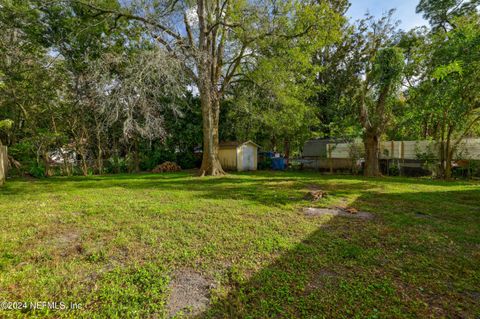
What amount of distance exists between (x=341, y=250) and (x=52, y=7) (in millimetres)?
13656

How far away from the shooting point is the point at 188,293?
2086 mm

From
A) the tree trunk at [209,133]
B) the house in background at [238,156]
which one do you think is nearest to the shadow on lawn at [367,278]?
the tree trunk at [209,133]

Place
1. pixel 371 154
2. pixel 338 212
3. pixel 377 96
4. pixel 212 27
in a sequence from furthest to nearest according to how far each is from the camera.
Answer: pixel 371 154 < pixel 377 96 < pixel 212 27 < pixel 338 212

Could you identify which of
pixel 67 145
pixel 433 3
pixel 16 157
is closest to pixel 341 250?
pixel 67 145

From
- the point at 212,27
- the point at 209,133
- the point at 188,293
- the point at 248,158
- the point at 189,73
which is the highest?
the point at 212,27

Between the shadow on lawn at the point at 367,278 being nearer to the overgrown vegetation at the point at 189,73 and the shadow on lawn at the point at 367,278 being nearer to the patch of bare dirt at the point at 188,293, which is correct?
the patch of bare dirt at the point at 188,293

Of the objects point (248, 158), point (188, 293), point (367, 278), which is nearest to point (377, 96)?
point (248, 158)

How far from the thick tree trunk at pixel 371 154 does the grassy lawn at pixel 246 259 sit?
A: 5918 millimetres

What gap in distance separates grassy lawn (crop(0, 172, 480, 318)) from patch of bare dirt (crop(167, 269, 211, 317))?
5 centimetres

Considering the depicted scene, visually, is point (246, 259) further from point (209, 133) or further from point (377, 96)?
point (377, 96)

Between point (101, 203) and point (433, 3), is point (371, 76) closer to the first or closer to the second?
point (433, 3)

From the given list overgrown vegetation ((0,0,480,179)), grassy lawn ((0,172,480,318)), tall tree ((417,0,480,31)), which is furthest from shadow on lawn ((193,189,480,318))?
tall tree ((417,0,480,31))

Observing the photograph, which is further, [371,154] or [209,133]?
[371,154]

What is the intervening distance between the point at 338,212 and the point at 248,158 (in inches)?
399
